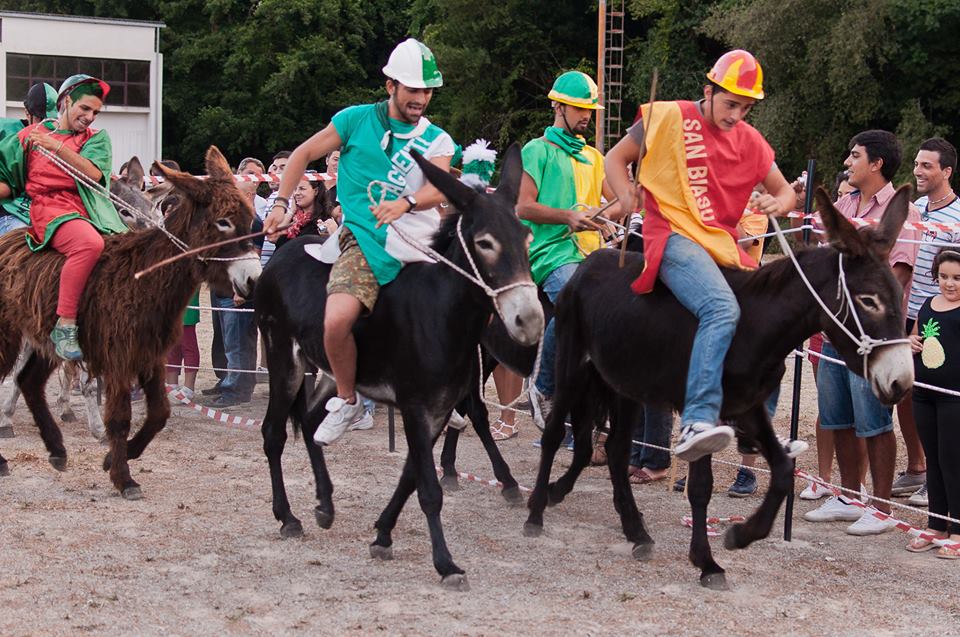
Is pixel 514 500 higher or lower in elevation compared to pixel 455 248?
lower

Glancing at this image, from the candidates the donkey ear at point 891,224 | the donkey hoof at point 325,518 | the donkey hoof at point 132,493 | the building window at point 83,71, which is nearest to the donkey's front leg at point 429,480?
the donkey hoof at point 325,518

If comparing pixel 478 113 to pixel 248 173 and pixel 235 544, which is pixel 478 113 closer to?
pixel 248 173

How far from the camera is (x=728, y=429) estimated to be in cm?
517

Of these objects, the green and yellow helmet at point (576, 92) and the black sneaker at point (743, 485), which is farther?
the black sneaker at point (743, 485)

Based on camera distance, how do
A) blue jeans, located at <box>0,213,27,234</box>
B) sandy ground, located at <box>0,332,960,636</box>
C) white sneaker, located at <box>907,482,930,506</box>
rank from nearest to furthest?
sandy ground, located at <box>0,332,960,636</box> < white sneaker, located at <box>907,482,930,506</box> < blue jeans, located at <box>0,213,27,234</box>

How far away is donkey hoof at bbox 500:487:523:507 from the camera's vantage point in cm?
751

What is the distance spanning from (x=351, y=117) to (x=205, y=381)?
Result: 7.43m

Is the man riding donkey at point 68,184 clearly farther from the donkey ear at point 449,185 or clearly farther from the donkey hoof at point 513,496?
the donkey ear at point 449,185

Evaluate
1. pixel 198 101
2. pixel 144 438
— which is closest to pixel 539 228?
pixel 144 438

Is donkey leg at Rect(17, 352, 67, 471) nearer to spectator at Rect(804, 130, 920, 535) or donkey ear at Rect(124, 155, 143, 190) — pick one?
donkey ear at Rect(124, 155, 143, 190)

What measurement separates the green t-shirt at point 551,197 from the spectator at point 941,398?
2.19 m

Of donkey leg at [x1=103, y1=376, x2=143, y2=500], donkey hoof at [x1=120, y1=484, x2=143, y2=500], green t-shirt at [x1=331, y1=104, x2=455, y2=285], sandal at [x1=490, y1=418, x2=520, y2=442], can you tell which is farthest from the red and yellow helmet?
sandal at [x1=490, y1=418, x2=520, y2=442]

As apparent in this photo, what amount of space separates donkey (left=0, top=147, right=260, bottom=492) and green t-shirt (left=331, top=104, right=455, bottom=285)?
1398 mm

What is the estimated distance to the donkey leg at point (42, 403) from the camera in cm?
806
